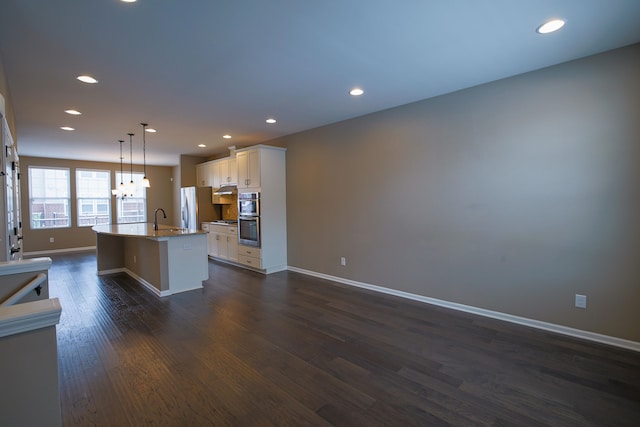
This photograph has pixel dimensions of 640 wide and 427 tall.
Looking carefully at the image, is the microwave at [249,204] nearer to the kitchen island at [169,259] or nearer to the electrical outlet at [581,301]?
the kitchen island at [169,259]

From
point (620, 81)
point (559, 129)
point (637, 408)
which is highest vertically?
point (620, 81)

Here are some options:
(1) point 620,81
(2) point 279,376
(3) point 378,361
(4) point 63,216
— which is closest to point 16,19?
(2) point 279,376

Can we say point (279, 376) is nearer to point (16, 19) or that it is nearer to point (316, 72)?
point (316, 72)

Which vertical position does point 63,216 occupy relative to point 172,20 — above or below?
below

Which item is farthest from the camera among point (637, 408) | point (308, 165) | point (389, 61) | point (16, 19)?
point (308, 165)

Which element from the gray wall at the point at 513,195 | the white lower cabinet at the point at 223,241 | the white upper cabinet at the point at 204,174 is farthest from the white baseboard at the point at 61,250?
the gray wall at the point at 513,195

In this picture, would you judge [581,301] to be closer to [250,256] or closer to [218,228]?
[250,256]

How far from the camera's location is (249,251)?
589cm

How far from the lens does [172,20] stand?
7.06ft

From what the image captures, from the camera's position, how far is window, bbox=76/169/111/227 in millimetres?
8617

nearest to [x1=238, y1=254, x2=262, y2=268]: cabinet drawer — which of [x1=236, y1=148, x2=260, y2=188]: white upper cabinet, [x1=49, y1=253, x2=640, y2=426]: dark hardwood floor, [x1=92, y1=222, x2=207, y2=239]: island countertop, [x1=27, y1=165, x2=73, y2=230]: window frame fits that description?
[x1=92, y1=222, x2=207, y2=239]: island countertop

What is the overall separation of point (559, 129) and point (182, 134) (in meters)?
5.64

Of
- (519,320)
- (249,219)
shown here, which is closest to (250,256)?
(249,219)

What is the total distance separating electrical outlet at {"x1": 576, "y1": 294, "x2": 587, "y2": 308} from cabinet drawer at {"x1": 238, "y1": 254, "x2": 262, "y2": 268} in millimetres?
4550
